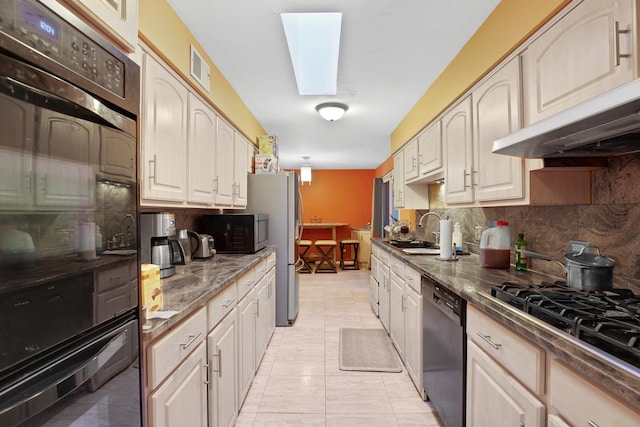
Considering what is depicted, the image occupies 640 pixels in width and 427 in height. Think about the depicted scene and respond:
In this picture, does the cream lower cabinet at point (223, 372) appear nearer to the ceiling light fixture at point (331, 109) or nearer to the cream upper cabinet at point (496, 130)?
the cream upper cabinet at point (496, 130)

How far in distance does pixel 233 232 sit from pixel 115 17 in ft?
6.58

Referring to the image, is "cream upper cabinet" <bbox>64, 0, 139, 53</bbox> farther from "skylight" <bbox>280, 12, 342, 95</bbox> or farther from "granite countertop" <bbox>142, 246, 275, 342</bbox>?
"skylight" <bbox>280, 12, 342, 95</bbox>

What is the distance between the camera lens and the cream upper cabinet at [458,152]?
2090 millimetres

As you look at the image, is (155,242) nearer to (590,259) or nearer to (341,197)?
(590,259)

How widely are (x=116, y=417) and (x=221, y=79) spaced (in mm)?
2472

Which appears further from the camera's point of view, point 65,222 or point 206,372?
point 206,372

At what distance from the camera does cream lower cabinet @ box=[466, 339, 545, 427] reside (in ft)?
3.18

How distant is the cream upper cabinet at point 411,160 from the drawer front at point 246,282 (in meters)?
2.01

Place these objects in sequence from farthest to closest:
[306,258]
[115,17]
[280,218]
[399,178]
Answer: [306,258], [399,178], [280,218], [115,17]

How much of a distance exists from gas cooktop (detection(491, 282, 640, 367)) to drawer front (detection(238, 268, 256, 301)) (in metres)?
1.38

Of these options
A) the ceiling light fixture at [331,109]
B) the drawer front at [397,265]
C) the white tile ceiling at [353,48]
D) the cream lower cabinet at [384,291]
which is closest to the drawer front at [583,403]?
the drawer front at [397,265]

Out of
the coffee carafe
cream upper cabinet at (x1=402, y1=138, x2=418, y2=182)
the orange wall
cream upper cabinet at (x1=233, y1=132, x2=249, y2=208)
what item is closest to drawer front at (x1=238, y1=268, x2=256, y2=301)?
the coffee carafe

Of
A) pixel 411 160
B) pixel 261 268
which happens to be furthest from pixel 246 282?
pixel 411 160

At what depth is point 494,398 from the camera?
1.17m
